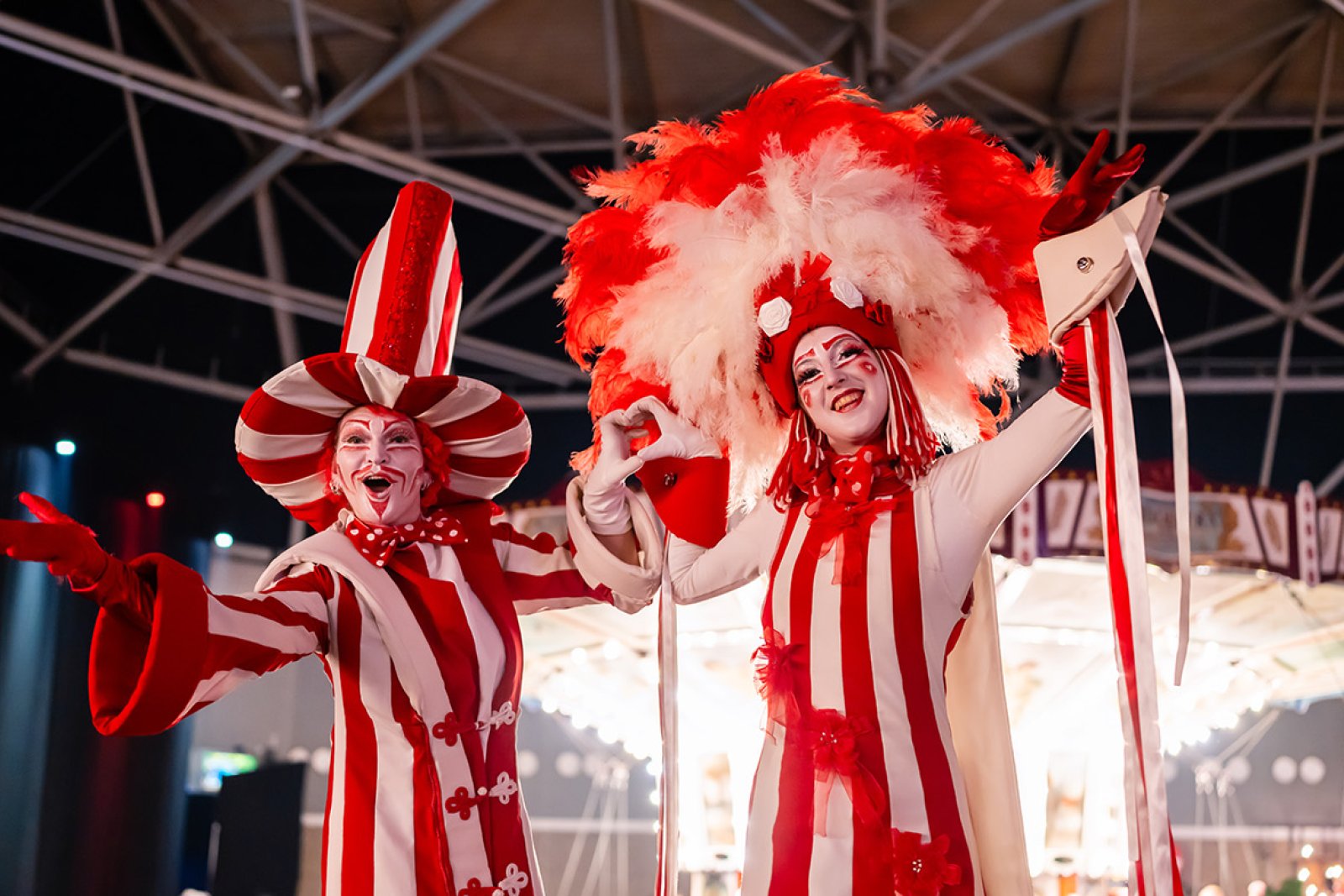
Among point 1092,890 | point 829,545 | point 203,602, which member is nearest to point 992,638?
point 829,545

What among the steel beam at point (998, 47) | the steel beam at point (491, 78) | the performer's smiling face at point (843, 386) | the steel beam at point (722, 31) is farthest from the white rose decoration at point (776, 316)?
the steel beam at point (491, 78)

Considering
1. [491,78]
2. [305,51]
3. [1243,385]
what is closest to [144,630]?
[305,51]

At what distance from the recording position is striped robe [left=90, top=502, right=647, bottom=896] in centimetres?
210

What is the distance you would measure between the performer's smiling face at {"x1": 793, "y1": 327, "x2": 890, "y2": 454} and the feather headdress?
0.46 ft

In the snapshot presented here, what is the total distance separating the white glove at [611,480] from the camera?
2.34 m

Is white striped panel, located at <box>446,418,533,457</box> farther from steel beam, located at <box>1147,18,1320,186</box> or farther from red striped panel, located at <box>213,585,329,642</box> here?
steel beam, located at <box>1147,18,1320,186</box>

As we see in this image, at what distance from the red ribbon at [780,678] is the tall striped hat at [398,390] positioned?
0.73m

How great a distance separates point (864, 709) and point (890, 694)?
0.16 feet

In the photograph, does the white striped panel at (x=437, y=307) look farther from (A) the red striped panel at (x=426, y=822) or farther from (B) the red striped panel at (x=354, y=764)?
(A) the red striped panel at (x=426, y=822)

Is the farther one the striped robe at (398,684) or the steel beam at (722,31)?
the steel beam at (722,31)

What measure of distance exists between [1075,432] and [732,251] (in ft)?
2.45

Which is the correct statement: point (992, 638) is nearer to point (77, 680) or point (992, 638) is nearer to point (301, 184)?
point (77, 680)

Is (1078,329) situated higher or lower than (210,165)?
lower

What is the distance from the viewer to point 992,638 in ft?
7.14
